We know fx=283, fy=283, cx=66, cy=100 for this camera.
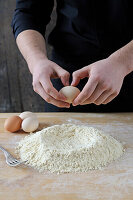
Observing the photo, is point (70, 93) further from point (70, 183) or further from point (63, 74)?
point (70, 183)

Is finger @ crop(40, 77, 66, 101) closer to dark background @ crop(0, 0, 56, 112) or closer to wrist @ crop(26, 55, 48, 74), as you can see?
wrist @ crop(26, 55, 48, 74)

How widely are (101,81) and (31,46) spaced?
1.41ft

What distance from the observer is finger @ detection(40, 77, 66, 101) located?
1056 mm

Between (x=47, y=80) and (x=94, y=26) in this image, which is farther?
(x=94, y=26)

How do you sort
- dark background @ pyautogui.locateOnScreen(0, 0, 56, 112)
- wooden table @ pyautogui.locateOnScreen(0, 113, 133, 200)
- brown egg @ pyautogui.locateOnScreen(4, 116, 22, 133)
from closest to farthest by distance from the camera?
1. wooden table @ pyautogui.locateOnScreen(0, 113, 133, 200)
2. brown egg @ pyautogui.locateOnScreen(4, 116, 22, 133)
3. dark background @ pyautogui.locateOnScreen(0, 0, 56, 112)

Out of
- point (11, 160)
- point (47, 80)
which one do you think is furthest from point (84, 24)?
point (11, 160)

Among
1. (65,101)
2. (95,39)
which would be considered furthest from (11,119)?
(95,39)

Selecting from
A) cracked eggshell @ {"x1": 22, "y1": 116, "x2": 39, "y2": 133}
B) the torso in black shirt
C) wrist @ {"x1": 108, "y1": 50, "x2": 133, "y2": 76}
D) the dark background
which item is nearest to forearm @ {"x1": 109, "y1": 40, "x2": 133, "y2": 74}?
wrist @ {"x1": 108, "y1": 50, "x2": 133, "y2": 76}

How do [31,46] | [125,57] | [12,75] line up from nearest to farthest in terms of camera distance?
[125,57], [31,46], [12,75]

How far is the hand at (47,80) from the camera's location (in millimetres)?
1064

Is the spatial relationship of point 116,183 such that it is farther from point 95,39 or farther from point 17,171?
point 95,39

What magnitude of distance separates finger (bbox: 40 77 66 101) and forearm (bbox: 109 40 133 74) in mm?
249

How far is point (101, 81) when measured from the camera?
3.34 feet

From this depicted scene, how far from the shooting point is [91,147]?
40.1 inches
